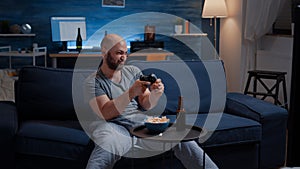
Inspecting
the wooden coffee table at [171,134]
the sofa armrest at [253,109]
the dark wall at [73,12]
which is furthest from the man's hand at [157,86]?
the dark wall at [73,12]

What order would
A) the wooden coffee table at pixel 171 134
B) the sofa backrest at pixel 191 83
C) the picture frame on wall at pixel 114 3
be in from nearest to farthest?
1. the wooden coffee table at pixel 171 134
2. the sofa backrest at pixel 191 83
3. the picture frame on wall at pixel 114 3

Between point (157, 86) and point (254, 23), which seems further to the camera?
point (254, 23)

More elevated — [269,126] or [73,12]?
[73,12]

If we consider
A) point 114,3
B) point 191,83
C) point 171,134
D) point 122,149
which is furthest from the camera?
point 114,3

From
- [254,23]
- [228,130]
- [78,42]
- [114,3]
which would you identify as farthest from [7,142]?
[254,23]

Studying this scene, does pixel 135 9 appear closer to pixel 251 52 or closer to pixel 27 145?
pixel 251 52

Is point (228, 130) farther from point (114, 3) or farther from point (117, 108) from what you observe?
point (114, 3)

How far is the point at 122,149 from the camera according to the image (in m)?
2.31

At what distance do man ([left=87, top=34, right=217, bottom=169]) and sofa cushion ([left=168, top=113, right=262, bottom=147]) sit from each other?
11.8 inches

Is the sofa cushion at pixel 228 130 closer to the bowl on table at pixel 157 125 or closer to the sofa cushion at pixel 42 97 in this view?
the bowl on table at pixel 157 125

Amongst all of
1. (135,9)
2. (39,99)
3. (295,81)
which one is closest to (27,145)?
(39,99)

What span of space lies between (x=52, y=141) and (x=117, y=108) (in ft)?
1.51

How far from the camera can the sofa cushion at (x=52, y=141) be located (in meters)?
2.45

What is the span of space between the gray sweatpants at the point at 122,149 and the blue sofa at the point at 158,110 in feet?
0.32
